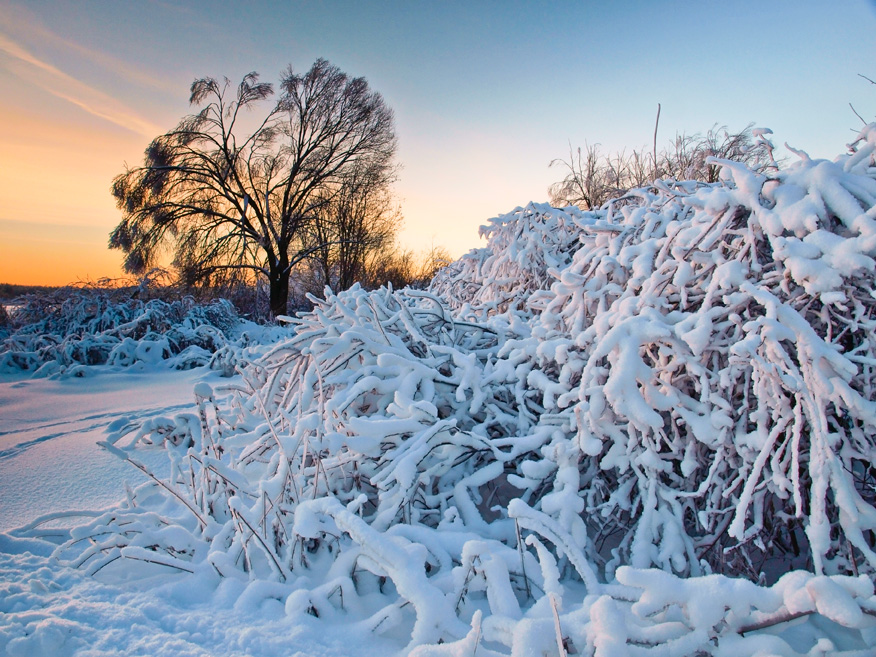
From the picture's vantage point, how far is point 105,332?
6801mm

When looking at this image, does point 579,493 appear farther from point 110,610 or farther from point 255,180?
point 255,180

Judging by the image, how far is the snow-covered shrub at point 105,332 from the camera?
21.0ft

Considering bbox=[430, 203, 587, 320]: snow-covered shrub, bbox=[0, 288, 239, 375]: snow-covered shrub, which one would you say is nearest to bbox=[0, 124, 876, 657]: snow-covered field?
bbox=[430, 203, 587, 320]: snow-covered shrub

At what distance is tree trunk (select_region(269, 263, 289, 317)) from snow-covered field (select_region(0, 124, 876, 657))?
14.5m

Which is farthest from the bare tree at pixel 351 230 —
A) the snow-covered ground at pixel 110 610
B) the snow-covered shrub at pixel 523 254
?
the snow-covered ground at pixel 110 610

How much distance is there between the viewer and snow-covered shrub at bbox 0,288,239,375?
6391mm

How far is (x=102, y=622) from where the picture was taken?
1.21m

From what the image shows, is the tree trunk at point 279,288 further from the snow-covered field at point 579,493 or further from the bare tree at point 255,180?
the snow-covered field at point 579,493

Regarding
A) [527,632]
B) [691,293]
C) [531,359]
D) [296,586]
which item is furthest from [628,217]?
[296,586]

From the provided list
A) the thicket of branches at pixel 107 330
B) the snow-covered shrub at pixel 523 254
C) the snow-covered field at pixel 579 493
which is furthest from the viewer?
the thicket of branches at pixel 107 330

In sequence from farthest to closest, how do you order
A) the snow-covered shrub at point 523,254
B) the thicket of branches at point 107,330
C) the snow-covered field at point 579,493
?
the thicket of branches at point 107,330 → the snow-covered shrub at point 523,254 → the snow-covered field at point 579,493

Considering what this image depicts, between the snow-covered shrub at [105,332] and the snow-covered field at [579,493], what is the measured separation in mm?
4932

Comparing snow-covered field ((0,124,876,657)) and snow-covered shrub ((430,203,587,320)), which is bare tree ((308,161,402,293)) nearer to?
snow-covered shrub ((430,203,587,320))

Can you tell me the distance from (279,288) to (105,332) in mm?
9579
